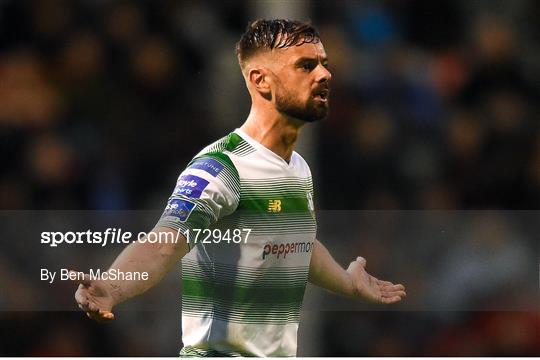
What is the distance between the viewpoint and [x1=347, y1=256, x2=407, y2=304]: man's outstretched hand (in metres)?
4.56

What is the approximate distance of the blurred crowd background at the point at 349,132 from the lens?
493cm

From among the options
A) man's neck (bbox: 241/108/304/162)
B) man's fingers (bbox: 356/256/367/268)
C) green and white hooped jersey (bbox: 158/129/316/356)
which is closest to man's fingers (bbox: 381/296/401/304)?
man's fingers (bbox: 356/256/367/268)

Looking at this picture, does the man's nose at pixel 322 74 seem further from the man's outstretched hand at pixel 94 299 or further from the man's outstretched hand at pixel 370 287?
the man's outstretched hand at pixel 94 299

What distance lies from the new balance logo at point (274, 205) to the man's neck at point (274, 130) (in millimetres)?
186

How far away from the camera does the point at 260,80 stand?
4305mm

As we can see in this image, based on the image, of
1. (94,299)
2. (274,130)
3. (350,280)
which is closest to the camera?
(94,299)

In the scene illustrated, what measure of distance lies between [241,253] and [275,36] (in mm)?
836

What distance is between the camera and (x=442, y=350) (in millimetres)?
5223

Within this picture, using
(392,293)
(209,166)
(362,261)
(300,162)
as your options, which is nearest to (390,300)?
(392,293)

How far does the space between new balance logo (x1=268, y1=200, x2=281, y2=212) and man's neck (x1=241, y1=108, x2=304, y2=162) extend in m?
0.19

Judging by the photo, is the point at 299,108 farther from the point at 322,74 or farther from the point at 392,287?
the point at 392,287

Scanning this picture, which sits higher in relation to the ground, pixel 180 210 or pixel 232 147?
pixel 232 147

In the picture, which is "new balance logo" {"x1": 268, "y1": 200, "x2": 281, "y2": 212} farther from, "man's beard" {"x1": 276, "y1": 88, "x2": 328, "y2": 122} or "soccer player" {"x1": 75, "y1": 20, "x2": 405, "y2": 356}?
"man's beard" {"x1": 276, "y1": 88, "x2": 328, "y2": 122}

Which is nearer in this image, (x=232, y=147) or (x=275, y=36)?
(x=232, y=147)
